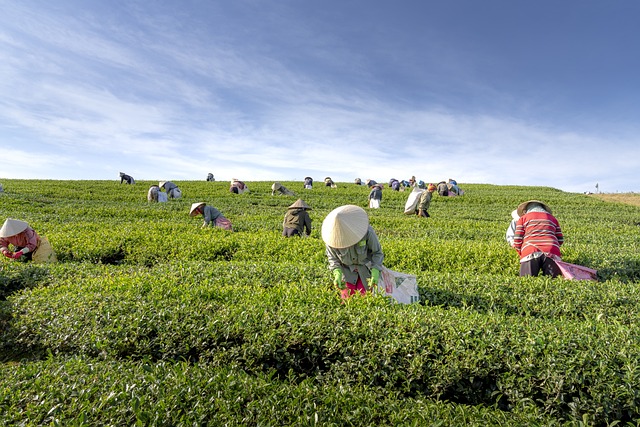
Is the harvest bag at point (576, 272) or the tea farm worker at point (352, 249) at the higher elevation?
the tea farm worker at point (352, 249)

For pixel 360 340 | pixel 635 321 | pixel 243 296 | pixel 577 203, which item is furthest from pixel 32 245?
pixel 577 203

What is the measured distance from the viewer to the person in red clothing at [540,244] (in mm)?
6512

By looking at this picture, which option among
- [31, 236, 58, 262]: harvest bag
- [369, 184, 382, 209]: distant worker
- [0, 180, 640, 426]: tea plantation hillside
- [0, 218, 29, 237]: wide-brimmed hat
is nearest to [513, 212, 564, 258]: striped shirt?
[0, 180, 640, 426]: tea plantation hillside

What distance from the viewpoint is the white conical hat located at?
4.53m

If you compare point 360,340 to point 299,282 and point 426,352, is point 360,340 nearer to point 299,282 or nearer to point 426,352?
point 426,352

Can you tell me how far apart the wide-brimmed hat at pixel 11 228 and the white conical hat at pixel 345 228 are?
7.11 m

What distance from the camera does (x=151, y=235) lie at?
986cm

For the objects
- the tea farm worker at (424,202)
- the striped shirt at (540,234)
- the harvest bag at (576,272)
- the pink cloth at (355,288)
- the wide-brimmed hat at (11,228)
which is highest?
the tea farm worker at (424,202)

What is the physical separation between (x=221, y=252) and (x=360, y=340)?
19.7ft

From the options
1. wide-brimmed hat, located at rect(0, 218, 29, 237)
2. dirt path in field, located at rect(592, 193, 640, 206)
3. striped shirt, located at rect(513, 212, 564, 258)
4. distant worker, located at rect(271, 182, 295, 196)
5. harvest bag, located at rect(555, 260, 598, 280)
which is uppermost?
dirt path in field, located at rect(592, 193, 640, 206)

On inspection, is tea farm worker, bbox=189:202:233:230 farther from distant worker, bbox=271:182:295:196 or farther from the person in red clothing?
distant worker, bbox=271:182:295:196

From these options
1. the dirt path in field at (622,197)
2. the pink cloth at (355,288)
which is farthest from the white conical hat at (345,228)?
the dirt path in field at (622,197)

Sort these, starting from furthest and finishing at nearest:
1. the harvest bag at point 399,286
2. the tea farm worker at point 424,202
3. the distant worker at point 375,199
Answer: the distant worker at point 375,199
the tea farm worker at point 424,202
the harvest bag at point 399,286

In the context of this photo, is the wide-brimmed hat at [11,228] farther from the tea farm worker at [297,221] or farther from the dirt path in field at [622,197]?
the dirt path in field at [622,197]
